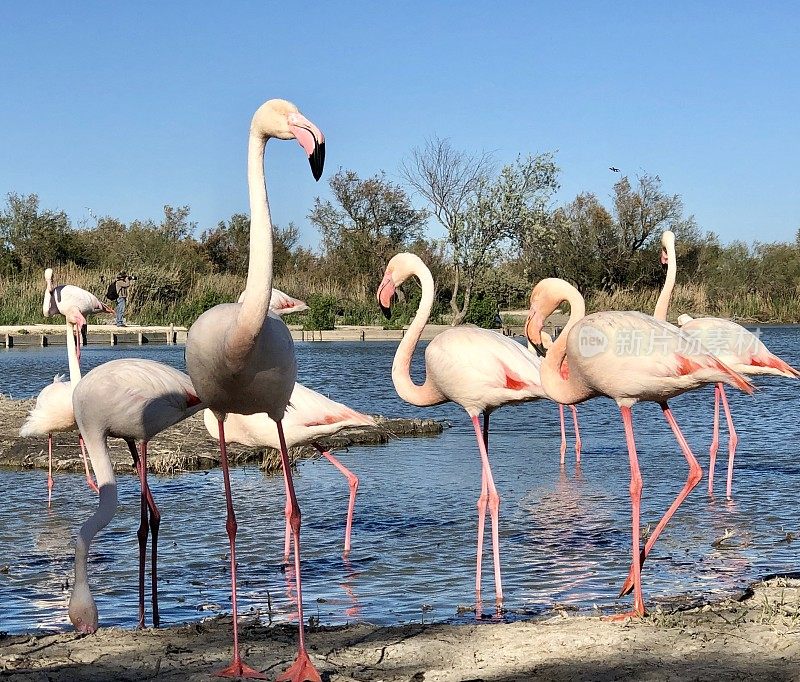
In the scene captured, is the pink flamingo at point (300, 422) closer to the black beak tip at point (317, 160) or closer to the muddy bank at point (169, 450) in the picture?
the muddy bank at point (169, 450)

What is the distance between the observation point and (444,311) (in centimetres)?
4016

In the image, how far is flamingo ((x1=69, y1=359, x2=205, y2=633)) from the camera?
520 centimetres

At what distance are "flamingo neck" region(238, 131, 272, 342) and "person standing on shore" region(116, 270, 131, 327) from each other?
3005 centimetres

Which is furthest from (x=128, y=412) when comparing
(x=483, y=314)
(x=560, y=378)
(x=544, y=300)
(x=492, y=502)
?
(x=483, y=314)

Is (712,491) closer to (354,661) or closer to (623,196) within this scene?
(354,661)

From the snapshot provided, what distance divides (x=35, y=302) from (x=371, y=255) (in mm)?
14508

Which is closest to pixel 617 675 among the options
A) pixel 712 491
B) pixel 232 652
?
pixel 232 652

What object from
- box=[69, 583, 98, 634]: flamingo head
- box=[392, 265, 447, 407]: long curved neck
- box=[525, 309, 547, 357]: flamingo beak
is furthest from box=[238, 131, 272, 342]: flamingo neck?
box=[392, 265, 447, 407]: long curved neck

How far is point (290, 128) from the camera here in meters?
3.72

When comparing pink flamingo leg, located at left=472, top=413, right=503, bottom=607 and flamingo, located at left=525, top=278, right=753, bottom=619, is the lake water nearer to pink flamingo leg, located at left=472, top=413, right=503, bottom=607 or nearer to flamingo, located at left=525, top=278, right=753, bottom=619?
pink flamingo leg, located at left=472, top=413, right=503, bottom=607

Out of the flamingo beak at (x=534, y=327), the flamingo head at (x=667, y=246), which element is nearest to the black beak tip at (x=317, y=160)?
the flamingo beak at (x=534, y=327)

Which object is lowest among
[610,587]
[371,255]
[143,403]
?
[610,587]

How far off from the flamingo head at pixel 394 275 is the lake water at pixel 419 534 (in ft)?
5.29

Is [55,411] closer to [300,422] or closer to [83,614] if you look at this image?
[300,422]
